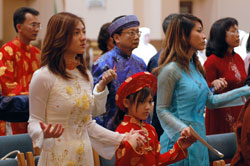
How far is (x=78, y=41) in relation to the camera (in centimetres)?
288

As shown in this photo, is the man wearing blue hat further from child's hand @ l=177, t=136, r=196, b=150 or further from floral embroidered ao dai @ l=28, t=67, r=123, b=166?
floral embroidered ao dai @ l=28, t=67, r=123, b=166

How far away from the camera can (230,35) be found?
499 cm

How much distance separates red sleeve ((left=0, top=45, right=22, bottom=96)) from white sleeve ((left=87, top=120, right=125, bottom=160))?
6.72ft

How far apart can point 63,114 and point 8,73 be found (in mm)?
2301

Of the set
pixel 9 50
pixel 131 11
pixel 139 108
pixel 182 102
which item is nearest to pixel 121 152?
pixel 139 108

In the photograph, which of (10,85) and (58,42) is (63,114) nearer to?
(58,42)

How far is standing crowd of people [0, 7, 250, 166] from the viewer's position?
2.77 m

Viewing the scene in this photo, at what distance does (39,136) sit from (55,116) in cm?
19

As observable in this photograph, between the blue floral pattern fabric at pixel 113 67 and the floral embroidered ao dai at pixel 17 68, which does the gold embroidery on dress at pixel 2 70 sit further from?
the blue floral pattern fabric at pixel 113 67

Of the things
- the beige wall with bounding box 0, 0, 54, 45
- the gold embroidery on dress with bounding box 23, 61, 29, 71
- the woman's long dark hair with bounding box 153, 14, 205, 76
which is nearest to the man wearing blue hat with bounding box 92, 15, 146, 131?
the woman's long dark hair with bounding box 153, 14, 205, 76

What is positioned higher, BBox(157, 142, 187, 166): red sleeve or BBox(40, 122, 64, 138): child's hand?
BBox(40, 122, 64, 138): child's hand

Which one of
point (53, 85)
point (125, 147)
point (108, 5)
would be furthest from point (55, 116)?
point (108, 5)

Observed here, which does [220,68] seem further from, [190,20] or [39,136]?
[39,136]

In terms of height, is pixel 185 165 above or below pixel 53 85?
below
